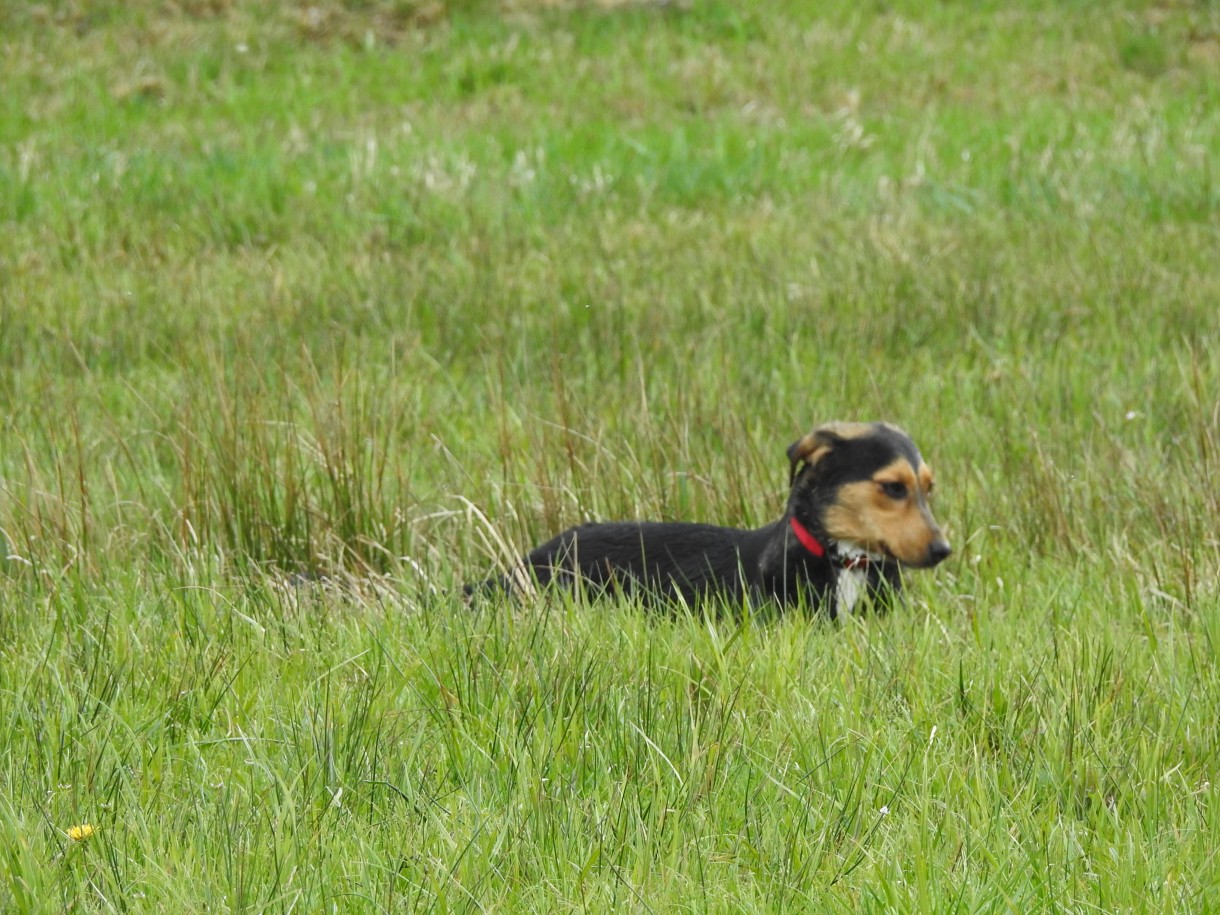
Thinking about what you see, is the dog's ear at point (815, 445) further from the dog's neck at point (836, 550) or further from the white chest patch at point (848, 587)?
the white chest patch at point (848, 587)

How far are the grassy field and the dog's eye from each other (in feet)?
0.89

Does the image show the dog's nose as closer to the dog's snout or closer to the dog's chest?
the dog's snout

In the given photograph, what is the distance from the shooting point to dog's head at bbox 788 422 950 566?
14.8 feet

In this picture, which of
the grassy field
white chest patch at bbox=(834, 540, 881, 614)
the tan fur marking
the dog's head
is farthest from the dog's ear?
the grassy field

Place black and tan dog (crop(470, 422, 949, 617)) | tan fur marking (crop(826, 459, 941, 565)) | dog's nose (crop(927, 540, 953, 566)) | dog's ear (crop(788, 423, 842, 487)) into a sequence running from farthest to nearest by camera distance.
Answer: dog's ear (crop(788, 423, 842, 487))
black and tan dog (crop(470, 422, 949, 617))
tan fur marking (crop(826, 459, 941, 565))
dog's nose (crop(927, 540, 953, 566))

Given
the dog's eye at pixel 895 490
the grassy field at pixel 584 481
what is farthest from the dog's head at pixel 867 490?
the grassy field at pixel 584 481

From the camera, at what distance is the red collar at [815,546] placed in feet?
15.4

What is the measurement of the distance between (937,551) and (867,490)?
359 millimetres

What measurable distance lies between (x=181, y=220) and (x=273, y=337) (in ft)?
8.54

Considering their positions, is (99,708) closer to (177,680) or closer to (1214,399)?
(177,680)

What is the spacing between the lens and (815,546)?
4688mm

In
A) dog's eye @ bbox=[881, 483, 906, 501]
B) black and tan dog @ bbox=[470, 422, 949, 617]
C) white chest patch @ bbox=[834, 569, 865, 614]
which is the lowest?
white chest patch @ bbox=[834, 569, 865, 614]

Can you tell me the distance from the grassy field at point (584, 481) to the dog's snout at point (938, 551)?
138mm

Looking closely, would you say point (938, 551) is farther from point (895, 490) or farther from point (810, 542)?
point (810, 542)
